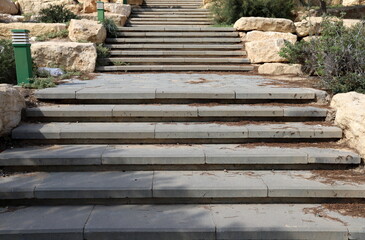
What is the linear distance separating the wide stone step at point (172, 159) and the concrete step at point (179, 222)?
0.58m

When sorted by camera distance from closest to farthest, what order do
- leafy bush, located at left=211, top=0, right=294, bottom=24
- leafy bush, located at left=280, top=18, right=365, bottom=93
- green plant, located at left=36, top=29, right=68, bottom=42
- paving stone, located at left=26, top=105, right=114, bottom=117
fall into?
paving stone, located at left=26, top=105, right=114, bottom=117
leafy bush, located at left=280, top=18, right=365, bottom=93
green plant, located at left=36, top=29, right=68, bottom=42
leafy bush, located at left=211, top=0, right=294, bottom=24

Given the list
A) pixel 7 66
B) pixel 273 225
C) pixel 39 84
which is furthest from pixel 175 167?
pixel 7 66

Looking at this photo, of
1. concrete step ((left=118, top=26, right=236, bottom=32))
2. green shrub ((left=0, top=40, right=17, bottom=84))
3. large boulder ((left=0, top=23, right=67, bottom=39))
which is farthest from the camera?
concrete step ((left=118, top=26, right=236, bottom=32))

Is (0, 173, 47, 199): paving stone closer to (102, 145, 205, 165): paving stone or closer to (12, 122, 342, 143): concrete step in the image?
(12, 122, 342, 143): concrete step

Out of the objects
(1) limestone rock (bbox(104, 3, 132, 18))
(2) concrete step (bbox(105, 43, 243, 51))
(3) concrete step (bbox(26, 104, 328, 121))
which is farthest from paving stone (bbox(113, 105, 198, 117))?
(1) limestone rock (bbox(104, 3, 132, 18))

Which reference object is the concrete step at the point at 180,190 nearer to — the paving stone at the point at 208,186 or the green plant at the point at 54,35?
the paving stone at the point at 208,186

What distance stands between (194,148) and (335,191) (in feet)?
5.40

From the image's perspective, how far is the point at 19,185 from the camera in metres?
3.17

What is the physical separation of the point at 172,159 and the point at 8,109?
2.26m

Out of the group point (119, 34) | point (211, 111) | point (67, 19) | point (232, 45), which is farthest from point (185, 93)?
point (67, 19)

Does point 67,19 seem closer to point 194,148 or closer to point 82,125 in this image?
point 82,125

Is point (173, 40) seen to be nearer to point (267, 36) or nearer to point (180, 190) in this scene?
point (267, 36)

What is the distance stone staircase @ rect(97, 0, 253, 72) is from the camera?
7.81 metres

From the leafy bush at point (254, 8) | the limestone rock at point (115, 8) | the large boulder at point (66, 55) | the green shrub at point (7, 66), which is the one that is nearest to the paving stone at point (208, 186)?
the green shrub at point (7, 66)
